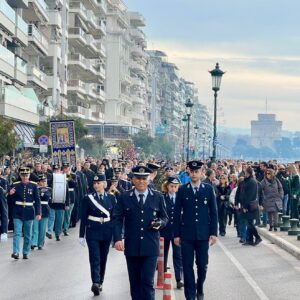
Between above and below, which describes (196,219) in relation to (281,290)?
above

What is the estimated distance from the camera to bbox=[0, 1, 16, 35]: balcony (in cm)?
5400

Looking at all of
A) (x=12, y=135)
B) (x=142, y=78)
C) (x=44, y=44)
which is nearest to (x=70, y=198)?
(x=12, y=135)

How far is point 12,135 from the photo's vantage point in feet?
144

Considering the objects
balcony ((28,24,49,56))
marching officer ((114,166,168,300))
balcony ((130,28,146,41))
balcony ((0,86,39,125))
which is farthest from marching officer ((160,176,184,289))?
balcony ((130,28,146,41))

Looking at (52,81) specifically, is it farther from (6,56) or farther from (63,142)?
(63,142)

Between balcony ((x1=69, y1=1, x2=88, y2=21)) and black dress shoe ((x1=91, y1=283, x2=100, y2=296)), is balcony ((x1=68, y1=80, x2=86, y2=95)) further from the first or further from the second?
black dress shoe ((x1=91, y1=283, x2=100, y2=296))

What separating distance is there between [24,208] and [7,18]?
38.0m

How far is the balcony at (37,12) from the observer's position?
218ft

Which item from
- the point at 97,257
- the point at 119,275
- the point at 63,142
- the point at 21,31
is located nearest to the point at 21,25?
the point at 21,31

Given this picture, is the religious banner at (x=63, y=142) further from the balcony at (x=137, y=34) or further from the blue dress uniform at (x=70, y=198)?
the balcony at (x=137, y=34)

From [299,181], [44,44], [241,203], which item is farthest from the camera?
[44,44]

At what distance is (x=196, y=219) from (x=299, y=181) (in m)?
13.8

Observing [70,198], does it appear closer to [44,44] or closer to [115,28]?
[44,44]

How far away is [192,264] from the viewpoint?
13.1m
